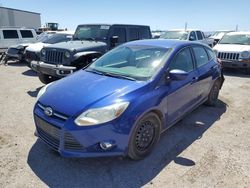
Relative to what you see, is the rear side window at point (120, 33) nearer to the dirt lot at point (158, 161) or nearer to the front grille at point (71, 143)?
the dirt lot at point (158, 161)

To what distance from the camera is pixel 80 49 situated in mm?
6938

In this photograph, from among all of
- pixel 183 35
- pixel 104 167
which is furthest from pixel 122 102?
pixel 183 35

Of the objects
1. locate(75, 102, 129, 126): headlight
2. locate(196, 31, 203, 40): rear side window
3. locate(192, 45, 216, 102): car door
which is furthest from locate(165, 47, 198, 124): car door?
locate(196, 31, 203, 40): rear side window

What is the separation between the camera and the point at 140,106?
3268 millimetres

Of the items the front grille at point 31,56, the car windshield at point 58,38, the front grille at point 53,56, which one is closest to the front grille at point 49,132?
the front grille at point 53,56

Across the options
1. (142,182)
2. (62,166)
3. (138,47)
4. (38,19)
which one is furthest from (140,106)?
(38,19)

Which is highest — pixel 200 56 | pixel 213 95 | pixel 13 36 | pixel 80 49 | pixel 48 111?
pixel 200 56

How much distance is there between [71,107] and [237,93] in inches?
226

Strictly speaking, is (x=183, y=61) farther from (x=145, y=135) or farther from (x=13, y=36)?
(x=13, y=36)

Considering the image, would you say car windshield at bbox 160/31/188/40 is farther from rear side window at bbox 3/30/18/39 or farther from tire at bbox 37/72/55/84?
rear side window at bbox 3/30/18/39

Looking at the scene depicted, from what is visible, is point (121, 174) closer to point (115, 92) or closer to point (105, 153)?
point (105, 153)

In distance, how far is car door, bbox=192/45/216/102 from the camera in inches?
192

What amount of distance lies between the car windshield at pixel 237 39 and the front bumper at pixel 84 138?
9412mm

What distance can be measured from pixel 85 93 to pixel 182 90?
173cm
